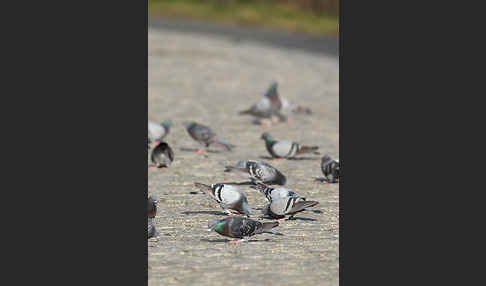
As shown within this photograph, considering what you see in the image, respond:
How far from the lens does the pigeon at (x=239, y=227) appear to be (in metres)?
6.94

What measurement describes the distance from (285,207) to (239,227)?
2.48 ft

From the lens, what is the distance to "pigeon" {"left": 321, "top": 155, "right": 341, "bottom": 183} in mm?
9422

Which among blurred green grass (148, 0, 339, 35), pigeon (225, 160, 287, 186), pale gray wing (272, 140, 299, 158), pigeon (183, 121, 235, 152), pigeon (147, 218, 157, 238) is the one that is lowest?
pigeon (147, 218, 157, 238)

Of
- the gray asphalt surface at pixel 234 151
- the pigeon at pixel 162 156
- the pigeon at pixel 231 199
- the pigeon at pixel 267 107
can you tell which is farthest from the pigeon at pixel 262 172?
the pigeon at pixel 267 107

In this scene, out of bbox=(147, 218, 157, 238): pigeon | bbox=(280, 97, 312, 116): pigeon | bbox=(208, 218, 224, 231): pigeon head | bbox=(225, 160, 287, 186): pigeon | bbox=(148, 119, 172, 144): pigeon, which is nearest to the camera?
bbox=(208, 218, 224, 231): pigeon head

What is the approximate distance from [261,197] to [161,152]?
1875 mm

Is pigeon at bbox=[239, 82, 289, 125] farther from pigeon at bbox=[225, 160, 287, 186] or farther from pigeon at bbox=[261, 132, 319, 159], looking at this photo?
pigeon at bbox=[225, 160, 287, 186]

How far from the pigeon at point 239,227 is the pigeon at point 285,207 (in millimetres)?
487

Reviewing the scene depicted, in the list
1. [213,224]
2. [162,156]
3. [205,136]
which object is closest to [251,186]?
[162,156]

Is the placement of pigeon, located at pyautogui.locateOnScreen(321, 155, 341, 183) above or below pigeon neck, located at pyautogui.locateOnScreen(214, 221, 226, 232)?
above

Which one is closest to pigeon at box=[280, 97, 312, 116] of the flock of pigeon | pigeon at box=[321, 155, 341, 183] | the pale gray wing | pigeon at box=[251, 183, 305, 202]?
the flock of pigeon

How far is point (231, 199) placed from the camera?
24.7 ft

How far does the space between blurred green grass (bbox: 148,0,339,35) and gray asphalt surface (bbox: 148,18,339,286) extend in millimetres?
1687
